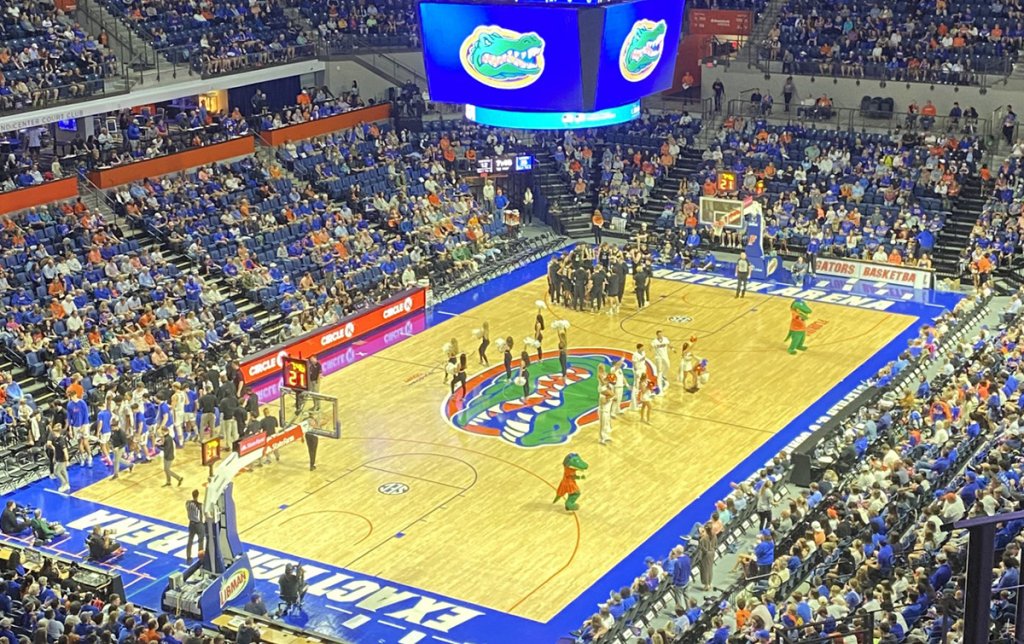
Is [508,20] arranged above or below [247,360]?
above

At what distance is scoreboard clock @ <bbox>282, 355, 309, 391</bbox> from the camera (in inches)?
1221

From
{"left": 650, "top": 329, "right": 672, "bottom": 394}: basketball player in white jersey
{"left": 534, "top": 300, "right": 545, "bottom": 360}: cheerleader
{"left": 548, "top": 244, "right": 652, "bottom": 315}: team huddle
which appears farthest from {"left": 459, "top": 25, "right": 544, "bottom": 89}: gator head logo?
{"left": 650, "top": 329, "right": 672, "bottom": 394}: basketball player in white jersey

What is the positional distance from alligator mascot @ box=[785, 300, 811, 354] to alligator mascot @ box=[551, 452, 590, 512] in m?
10.7

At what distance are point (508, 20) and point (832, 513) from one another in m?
16.4

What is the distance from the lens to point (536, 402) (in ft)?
115

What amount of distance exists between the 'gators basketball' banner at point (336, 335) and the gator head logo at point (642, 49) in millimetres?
9108

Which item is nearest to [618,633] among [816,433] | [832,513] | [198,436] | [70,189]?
[832,513]

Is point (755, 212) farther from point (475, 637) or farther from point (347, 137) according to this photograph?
point (475, 637)

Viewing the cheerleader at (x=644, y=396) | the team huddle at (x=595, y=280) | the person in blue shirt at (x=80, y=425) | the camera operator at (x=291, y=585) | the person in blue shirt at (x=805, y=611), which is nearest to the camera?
the person in blue shirt at (x=805, y=611)

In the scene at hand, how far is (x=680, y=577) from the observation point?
24.7 metres

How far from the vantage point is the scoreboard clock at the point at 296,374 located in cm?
3102

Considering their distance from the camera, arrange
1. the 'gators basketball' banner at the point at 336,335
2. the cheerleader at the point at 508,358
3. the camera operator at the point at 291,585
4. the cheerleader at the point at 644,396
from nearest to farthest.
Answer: the camera operator at the point at 291,585 → the cheerleader at the point at 644,396 → the cheerleader at the point at 508,358 → the 'gators basketball' banner at the point at 336,335

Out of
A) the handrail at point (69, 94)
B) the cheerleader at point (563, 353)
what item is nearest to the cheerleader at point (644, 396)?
the cheerleader at point (563, 353)

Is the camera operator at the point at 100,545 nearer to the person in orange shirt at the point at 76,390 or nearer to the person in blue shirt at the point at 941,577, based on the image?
the person in orange shirt at the point at 76,390
